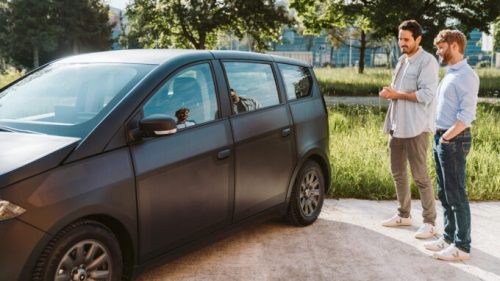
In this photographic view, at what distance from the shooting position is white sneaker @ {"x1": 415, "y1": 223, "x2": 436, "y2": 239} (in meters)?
5.55

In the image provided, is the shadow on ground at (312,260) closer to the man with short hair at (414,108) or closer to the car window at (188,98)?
the man with short hair at (414,108)

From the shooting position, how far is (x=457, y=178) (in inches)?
189

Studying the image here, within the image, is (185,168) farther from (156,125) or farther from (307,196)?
(307,196)

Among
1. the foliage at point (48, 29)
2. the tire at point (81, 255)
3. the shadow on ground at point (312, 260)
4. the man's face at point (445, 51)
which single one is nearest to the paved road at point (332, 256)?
the shadow on ground at point (312, 260)

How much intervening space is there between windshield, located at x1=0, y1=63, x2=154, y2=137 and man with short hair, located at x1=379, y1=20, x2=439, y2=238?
7.96 ft

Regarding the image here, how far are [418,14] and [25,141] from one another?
81.1ft

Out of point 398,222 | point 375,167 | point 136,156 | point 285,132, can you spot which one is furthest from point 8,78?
point 136,156

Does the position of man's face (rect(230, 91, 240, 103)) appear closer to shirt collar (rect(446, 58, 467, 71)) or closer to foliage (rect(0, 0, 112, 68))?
shirt collar (rect(446, 58, 467, 71))

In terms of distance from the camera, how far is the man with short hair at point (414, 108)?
530 centimetres

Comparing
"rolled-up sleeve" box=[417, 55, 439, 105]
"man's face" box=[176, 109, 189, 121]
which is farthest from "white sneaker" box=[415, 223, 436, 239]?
"man's face" box=[176, 109, 189, 121]

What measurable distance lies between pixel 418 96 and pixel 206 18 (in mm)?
30081

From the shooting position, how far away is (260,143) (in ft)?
16.4

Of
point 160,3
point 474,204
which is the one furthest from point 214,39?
point 474,204

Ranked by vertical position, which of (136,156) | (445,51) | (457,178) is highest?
(445,51)
